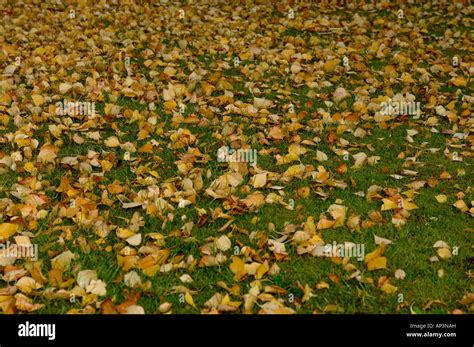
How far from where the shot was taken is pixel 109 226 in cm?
455

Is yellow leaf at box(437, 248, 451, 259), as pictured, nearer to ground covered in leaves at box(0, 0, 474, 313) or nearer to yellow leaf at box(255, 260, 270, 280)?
ground covered in leaves at box(0, 0, 474, 313)

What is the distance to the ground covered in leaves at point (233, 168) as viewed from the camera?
4.00 m

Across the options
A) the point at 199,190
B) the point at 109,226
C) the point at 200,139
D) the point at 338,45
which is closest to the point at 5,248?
the point at 109,226

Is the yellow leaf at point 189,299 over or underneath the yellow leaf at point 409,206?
underneath

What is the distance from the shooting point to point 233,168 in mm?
5492

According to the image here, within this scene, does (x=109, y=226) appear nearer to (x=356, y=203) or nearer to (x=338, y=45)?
(x=356, y=203)

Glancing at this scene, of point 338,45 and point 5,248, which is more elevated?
point 338,45

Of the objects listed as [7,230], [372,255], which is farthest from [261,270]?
[7,230]

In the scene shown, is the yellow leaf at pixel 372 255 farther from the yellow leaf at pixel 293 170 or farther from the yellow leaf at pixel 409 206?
the yellow leaf at pixel 293 170

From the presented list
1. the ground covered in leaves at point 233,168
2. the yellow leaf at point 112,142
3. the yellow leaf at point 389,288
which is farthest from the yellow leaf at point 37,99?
the yellow leaf at point 389,288

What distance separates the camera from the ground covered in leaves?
4.00 m

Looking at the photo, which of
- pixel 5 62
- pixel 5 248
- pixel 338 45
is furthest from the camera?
pixel 338 45

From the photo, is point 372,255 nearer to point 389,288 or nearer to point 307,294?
point 389,288

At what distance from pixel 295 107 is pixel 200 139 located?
4.78ft
